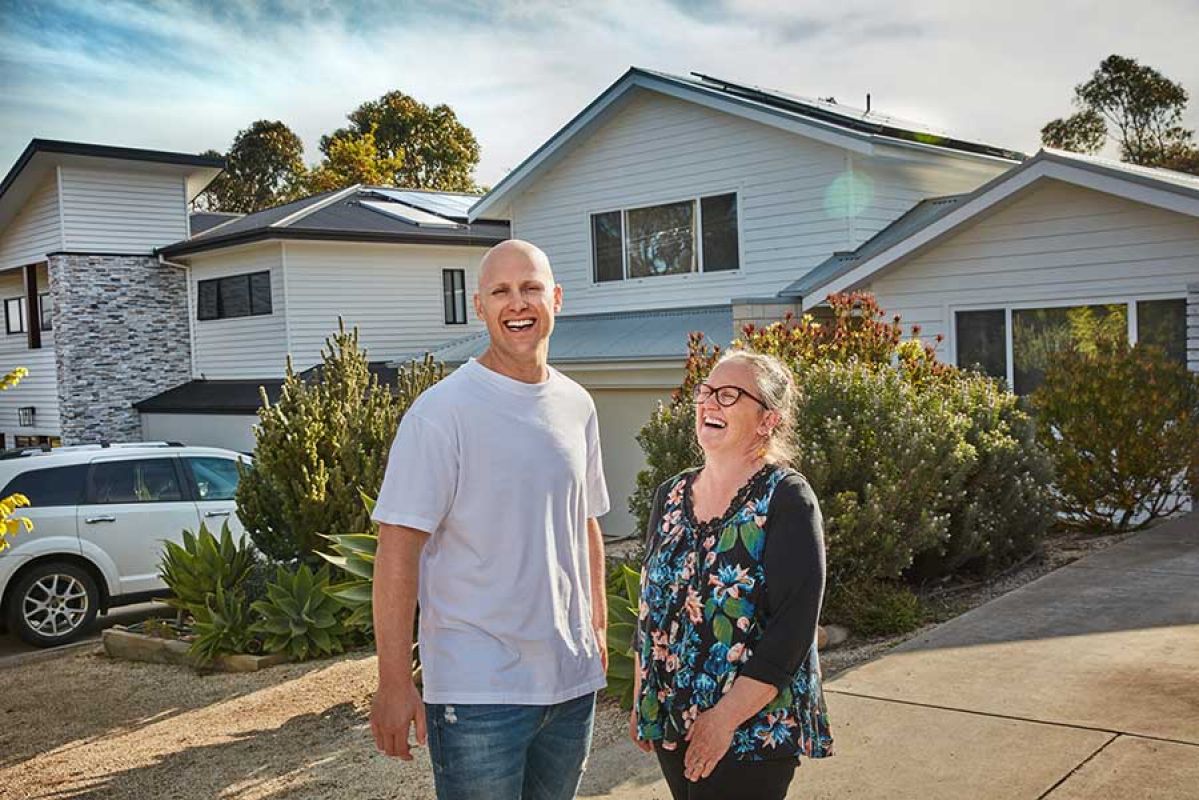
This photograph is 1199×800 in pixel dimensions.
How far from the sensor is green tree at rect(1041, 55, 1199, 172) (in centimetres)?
4559

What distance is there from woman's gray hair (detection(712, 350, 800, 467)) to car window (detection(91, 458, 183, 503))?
9688 mm

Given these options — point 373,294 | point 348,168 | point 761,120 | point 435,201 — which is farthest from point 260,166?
point 761,120

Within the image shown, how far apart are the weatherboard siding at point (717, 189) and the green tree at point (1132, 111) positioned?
1215 inches

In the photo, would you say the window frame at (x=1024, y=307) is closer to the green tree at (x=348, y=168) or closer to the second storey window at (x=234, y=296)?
the second storey window at (x=234, y=296)

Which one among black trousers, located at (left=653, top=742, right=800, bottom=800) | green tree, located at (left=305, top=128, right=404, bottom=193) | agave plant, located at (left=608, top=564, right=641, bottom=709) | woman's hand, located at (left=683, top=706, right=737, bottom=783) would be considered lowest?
agave plant, located at (left=608, top=564, right=641, bottom=709)

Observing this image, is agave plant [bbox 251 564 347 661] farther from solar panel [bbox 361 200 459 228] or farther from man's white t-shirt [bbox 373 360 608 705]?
solar panel [bbox 361 200 459 228]

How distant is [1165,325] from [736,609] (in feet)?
36.9

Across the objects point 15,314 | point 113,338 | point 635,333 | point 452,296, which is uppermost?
point 15,314

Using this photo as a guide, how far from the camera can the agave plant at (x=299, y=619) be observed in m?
8.81

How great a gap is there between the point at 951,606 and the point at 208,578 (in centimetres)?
567

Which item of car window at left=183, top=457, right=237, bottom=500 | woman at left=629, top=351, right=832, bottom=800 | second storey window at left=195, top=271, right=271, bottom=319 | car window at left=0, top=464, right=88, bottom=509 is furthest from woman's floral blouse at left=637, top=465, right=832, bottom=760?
second storey window at left=195, top=271, right=271, bottom=319

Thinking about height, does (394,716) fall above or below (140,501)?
above

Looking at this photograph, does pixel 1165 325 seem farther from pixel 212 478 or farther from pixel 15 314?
pixel 15 314

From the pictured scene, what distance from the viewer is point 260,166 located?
60.1m
